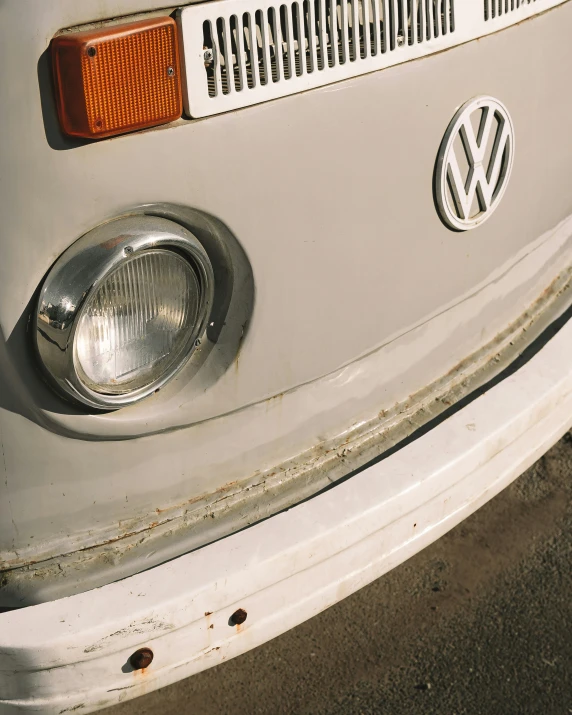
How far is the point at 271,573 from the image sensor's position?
166 centimetres

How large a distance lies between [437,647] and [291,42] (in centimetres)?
158

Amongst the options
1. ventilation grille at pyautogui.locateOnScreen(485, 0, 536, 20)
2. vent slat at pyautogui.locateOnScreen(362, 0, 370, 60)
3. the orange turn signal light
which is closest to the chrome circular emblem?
ventilation grille at pyautogui.locateOnScreen(485, 0, 536, 20)

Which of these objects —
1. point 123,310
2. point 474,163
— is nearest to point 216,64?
point 123,310

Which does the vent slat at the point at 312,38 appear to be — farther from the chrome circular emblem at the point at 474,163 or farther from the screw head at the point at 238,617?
the screw head at the point at 238,617

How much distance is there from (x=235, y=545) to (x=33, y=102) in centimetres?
81

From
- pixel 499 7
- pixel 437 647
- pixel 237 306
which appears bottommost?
pixel 437 647

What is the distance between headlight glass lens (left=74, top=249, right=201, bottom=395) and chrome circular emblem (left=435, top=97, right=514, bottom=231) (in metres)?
0.59

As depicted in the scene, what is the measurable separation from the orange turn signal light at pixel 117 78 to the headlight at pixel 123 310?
0.16 meters

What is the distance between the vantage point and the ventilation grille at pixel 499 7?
5.98 ft

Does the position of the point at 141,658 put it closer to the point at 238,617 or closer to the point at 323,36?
the point at 238,617

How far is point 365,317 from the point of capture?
1.84 metres

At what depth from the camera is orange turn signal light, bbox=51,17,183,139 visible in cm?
128

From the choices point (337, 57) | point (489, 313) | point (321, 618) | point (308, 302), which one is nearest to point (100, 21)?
point (337, 57)

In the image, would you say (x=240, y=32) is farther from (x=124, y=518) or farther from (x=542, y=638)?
(x=542, y=638)
